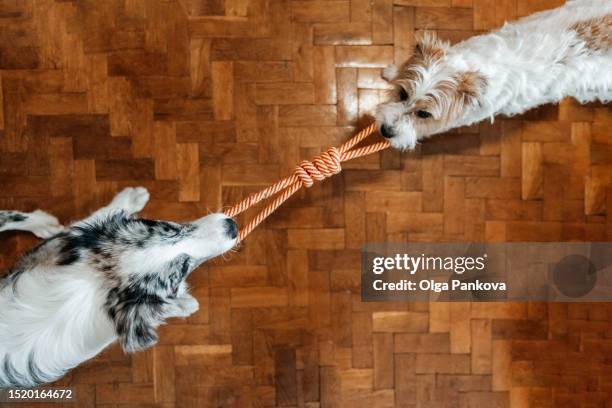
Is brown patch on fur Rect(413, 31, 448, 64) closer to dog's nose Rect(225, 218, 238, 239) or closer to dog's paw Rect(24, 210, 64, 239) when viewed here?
dog's nose Rect(225, 218, 238, 239)

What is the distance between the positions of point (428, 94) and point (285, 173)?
83 centimetres

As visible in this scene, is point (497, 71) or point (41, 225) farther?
point (41, 225)

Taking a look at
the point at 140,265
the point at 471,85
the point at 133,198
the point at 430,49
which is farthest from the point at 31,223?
the point at 471,85

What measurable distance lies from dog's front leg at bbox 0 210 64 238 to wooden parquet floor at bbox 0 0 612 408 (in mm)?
76

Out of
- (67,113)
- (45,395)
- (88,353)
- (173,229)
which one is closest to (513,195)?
(173,229)

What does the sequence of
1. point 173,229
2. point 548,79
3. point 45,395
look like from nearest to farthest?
point 173,229 < point 548,79 < point 45,395

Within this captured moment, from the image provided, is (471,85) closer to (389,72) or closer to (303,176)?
(389,72)

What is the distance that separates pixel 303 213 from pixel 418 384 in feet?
3.50

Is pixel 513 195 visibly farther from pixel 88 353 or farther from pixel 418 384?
pixel 88 353

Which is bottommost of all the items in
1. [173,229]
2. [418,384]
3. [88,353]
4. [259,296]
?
[418,384]

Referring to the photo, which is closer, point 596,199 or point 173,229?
point 173,229

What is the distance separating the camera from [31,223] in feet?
7.95

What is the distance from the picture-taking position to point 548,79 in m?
2.20

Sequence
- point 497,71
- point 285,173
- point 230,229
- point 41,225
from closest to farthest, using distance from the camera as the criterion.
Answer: point 230,229 → point 497,71 → point 41,225 → point 285,173
